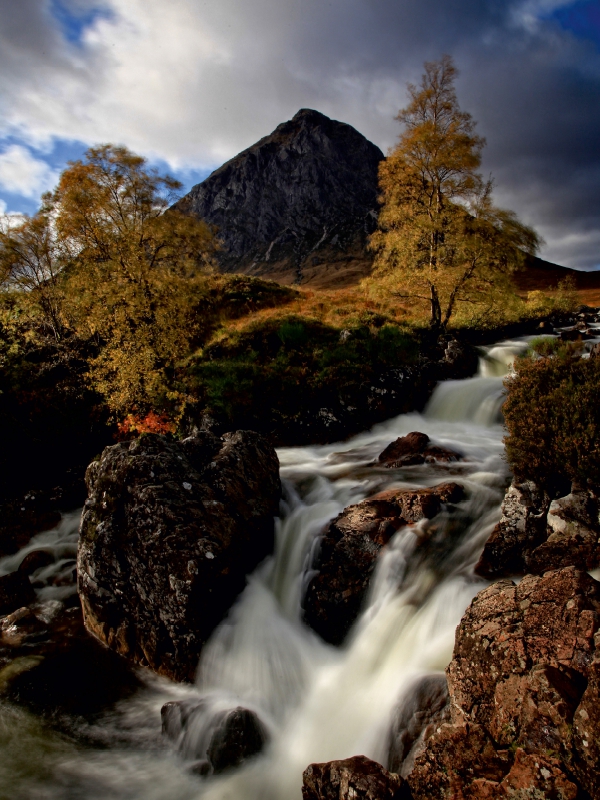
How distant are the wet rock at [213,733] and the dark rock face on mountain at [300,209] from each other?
5245 inches

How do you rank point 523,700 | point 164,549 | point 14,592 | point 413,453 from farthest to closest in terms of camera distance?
point 413,453, point 14,592, point 164,549, point 523,700

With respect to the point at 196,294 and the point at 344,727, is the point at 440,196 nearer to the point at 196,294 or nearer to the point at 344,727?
the point at 196,294

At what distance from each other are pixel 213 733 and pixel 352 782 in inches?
103

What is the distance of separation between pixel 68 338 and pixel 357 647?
21112 millimetres

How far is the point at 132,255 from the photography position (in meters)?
16.4

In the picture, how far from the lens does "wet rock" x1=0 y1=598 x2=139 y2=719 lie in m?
6.57

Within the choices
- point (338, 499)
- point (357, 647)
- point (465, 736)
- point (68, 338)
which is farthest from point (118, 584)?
point (68, 338)

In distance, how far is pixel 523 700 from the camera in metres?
3.75

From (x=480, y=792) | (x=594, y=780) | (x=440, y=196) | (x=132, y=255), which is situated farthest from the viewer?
(x=440, y=196)

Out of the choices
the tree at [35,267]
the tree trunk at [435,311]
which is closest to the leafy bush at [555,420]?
the tree trunk at [435,311]

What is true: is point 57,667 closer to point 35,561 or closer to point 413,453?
point 35,561

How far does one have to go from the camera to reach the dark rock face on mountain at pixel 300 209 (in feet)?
487

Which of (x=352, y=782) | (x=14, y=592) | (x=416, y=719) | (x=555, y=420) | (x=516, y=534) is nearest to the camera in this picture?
(x=352, y=782)

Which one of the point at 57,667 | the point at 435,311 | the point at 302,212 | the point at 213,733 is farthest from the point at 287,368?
the point at 302,212
